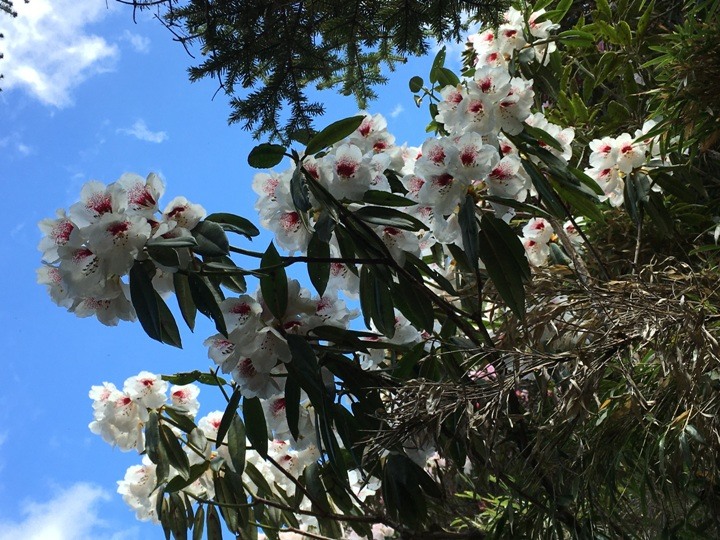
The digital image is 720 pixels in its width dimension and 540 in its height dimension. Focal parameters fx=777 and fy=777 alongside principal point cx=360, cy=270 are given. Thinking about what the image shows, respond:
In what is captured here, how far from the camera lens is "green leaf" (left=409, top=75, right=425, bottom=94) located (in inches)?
74.2

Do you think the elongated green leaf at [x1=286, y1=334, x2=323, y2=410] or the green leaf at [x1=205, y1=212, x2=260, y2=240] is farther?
the green leaf at [x1=205, y1=212, x2=260, y2=240]

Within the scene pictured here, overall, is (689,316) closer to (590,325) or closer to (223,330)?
(590,325)

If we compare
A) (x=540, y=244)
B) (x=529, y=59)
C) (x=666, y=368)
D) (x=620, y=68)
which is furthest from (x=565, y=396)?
(x=620, y=68)

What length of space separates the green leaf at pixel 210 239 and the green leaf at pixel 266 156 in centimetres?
12

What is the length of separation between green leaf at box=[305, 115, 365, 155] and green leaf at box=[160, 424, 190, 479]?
695 mm

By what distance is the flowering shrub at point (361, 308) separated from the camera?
46.3 inches

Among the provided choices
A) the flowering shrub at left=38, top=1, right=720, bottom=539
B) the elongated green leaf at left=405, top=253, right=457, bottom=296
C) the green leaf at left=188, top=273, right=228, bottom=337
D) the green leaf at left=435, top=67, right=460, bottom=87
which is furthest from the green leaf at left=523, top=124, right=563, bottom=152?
the green leaf at left=188, top=273, right=228, bottom=337

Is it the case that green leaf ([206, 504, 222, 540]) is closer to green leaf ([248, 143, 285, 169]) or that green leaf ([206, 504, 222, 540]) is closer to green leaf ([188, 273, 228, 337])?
green leaf ([188, 273, 228, 337])

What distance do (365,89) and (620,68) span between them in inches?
31.4

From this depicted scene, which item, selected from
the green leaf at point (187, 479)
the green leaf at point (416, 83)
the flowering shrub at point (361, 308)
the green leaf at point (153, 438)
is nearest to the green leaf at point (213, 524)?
the flowering shrub at point (361, 308)

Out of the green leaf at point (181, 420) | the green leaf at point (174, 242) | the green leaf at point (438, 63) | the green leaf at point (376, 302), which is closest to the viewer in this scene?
the green leaf at point (174, 242)

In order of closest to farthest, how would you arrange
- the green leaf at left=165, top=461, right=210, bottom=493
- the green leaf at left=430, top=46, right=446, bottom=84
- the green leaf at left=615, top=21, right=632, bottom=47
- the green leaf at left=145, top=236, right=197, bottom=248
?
the green leaf at left=145, top=236, right=197, bottom=248 < the green leaf at left=165, top=461, right=210, bottom=493 < the green leaf at left=430, top=46, right=446, bottom=84 < the green leaf at left=615, top=21, right=632, bottom=47

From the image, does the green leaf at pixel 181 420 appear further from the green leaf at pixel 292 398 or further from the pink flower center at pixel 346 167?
the pink flower center at pixel 346 167

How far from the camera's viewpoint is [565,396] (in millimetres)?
1082
